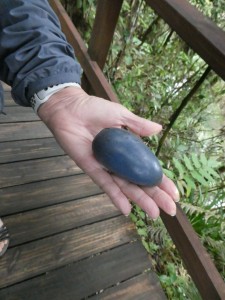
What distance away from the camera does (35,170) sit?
1.66 metres

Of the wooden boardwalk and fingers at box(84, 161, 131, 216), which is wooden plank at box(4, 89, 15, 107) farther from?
fingers at box(84, 161, 131, 216)

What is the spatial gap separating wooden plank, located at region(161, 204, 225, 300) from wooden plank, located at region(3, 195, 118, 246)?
0.39 m

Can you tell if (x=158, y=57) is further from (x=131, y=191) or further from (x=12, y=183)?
(x=131, y=191)

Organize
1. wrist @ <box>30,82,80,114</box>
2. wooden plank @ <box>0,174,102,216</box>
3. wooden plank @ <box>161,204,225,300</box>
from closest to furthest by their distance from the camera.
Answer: wrist @ <box>30,82,80,114</box> < wooden plank @ <box>161,204,225,300</box> < wooden plank @ <box>0,174,102,216</box>

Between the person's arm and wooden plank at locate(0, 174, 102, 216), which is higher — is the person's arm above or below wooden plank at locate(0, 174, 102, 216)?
above

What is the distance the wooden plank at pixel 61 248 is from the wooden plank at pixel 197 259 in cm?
31

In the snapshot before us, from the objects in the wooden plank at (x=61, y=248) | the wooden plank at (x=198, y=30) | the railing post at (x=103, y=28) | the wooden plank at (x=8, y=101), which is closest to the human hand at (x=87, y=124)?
the wooden plank at (x=198, y=30)

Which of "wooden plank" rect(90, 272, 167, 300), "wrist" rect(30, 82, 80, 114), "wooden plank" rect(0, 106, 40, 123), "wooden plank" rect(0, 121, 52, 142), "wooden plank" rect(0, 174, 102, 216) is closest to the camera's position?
"wrist" rect(30, 82, 80, 114)

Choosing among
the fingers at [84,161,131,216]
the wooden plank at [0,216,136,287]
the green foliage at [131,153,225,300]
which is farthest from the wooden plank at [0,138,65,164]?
the fingers at [84,161,131,216]

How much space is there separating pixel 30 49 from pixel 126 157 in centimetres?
44

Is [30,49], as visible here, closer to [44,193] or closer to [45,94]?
[45,94]

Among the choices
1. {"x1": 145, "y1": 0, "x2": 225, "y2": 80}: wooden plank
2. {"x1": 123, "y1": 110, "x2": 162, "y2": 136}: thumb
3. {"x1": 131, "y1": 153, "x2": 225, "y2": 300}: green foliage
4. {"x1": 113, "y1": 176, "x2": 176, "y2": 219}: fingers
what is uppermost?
{"x1": 145, "y1": 0, "x2": 225, "y2": 80}: wooden plank

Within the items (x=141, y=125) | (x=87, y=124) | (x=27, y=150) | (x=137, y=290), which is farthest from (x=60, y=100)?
(x=137, y=290)

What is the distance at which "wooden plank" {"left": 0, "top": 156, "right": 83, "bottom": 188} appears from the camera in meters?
1.58
